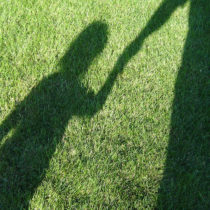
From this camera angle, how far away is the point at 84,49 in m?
3.47

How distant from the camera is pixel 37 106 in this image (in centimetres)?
273

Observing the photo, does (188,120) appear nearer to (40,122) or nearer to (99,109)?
(99,109)

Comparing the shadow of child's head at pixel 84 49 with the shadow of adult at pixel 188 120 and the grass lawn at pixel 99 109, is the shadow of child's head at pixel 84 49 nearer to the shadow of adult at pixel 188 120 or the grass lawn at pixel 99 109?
the grass lawn at pixel 99 109

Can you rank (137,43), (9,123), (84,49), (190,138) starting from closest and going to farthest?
(9,123), (190,138), (84,49), (137,43)

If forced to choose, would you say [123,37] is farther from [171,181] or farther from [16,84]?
[171,181]

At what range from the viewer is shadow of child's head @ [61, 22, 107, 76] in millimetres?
3197

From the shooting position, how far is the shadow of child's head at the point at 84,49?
126 inches

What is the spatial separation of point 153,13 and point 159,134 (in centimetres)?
250

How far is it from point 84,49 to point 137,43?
0.82 metres

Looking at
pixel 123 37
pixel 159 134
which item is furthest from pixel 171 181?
pixel 123 37

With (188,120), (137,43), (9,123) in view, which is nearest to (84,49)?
(137,43)

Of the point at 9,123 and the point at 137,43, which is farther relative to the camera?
the point at 137,43

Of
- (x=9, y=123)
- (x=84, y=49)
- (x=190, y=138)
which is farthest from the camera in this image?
(x=84, y=49)

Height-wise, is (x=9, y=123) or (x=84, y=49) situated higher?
(x=9, y=123)
